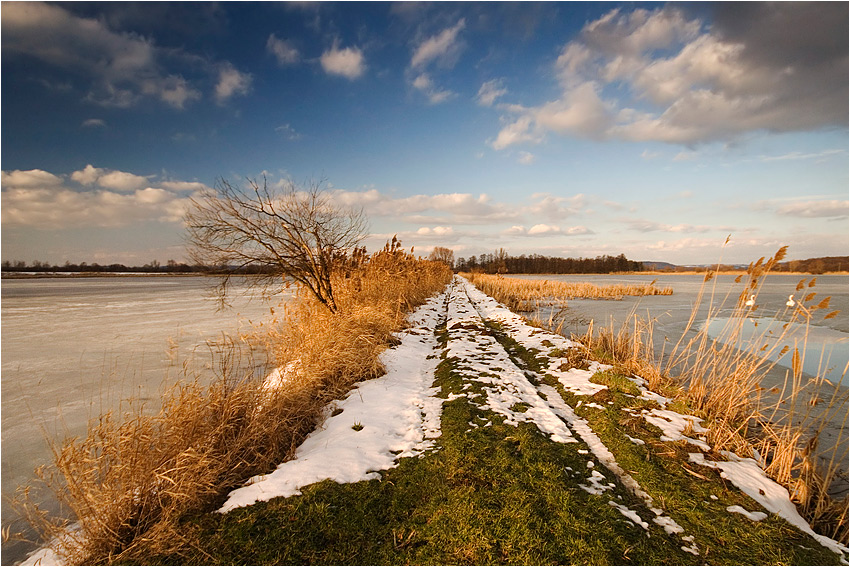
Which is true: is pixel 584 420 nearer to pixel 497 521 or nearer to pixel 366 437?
pixel 497 521

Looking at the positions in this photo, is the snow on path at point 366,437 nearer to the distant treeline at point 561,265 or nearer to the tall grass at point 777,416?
the tall grass at point 777,416

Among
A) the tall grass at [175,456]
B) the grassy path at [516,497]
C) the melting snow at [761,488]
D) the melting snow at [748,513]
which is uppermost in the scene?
the tall grass at [175,456]

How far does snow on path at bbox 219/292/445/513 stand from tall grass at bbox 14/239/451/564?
262 mm

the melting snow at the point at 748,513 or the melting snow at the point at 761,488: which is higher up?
the melting snow at the point at 748,513

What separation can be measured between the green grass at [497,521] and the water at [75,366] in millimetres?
2158

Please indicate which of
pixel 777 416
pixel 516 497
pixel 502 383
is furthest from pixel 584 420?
pixel 777 416

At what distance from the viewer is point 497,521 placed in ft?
9.46

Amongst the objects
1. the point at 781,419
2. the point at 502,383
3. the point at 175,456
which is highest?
the point at 175,456

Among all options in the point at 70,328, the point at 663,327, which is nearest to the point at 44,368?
the point at 70,328

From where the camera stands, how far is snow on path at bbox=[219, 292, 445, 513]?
3.40 m

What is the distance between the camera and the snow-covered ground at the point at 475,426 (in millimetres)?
3263

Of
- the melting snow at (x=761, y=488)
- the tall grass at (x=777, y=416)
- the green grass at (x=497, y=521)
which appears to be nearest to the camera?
the green grass at (x=497, y=521)

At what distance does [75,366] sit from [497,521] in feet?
29.6

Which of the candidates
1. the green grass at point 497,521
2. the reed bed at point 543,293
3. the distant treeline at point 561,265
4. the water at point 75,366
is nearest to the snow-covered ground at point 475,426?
the green grass at point 497,521
